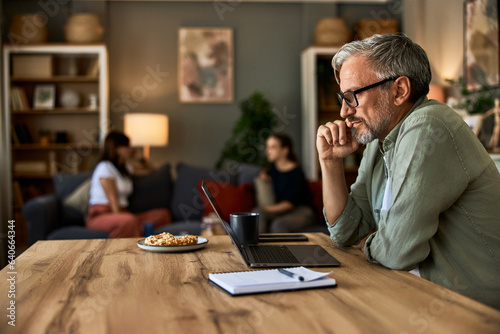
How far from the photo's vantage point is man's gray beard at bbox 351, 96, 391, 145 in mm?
1389

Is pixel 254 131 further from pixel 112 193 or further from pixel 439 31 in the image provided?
pixel 439 31

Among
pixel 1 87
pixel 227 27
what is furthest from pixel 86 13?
pixel 227 27

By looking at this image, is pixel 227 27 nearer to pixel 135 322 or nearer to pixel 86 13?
pixel 86 13

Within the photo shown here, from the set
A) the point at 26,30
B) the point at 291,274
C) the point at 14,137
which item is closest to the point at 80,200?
the point at 14,137

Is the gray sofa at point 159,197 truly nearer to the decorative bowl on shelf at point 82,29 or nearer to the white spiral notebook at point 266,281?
the decorative bowl on shelf at point 82,29

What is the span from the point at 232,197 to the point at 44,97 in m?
2.50

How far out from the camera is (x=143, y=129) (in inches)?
192

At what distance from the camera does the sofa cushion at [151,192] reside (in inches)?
165

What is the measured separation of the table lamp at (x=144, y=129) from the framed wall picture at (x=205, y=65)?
713 millimetres

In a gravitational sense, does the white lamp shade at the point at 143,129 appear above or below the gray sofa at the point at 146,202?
above

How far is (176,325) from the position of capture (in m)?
0.76

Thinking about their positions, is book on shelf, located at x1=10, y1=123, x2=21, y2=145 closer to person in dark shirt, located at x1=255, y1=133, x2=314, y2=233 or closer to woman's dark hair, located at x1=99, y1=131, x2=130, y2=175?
woman's dark hair, located at x1=99, y1=131, x2=130, y2=175

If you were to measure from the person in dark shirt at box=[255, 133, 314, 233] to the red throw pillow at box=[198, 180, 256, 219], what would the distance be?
6.0 inches

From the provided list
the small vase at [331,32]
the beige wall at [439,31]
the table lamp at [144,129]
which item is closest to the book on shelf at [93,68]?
the table lamp at [144,129]
